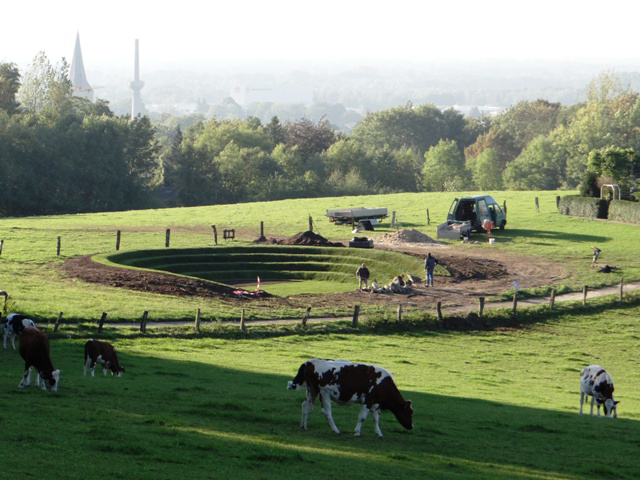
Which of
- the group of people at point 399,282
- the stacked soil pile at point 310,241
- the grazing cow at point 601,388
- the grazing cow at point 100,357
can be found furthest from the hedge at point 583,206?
the grazing cow at point 100,357

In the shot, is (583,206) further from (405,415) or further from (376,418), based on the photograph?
(376,418)

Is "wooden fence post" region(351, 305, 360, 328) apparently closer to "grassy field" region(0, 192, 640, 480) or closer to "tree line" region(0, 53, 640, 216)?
"grassy field" region(0, 192, 640, 480)

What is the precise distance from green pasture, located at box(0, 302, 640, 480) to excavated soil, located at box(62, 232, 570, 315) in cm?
1090

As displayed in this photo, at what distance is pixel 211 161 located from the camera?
510ft

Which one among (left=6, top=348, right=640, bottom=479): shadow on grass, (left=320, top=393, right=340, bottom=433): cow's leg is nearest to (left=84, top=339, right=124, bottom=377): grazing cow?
(left=6, top=348, right=640, bottom=479): shadow on grass

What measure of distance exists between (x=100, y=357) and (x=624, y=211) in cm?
6875

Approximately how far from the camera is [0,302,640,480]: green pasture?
2099 cm

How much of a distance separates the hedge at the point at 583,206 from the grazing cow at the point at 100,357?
69882 millimetres

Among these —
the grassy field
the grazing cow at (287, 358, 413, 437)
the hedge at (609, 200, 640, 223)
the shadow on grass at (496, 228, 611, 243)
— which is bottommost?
the grassy field

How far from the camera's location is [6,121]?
13888 cm

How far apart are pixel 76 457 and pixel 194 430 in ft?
14.1

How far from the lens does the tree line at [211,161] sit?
133875 mm

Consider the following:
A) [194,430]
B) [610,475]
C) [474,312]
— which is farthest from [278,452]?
[474,312]

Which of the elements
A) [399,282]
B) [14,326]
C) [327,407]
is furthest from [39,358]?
[399,282]
